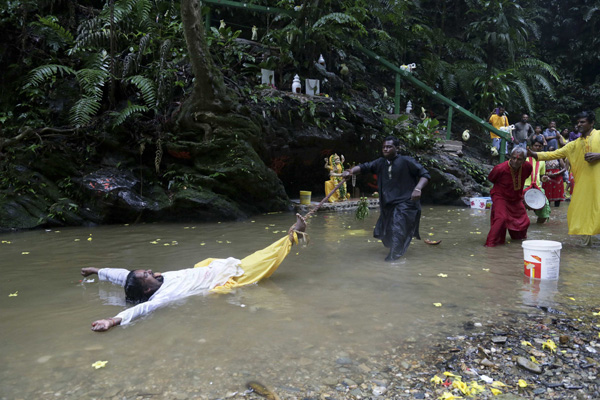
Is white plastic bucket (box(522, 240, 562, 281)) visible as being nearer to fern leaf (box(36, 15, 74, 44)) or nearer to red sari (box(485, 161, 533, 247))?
red sari (box(485, 161, 533, 247))

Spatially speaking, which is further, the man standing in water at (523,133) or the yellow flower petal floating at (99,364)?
the man standing in water at (523,133)

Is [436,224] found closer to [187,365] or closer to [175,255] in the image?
[175,255]

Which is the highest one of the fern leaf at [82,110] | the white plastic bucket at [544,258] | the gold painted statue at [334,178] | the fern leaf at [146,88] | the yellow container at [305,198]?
the fern leaf at [146,88]

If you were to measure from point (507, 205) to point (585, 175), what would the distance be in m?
1.19

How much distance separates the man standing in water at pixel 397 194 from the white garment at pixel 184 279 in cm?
235

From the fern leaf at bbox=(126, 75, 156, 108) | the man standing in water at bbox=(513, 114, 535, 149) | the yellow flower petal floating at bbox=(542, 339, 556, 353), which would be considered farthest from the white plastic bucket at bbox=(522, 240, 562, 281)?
the man standing in water at bbox=(513, 114, 535, 149)

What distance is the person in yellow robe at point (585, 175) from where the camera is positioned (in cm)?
650

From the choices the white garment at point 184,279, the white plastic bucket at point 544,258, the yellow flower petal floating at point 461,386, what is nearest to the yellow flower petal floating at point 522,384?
the yellow flower petal floating at point 461,386

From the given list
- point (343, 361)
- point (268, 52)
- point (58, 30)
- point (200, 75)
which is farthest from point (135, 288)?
point (268, 52)

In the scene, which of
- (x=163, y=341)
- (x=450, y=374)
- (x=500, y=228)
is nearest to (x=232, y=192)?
(x=500, y=228)

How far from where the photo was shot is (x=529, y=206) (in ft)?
27.9

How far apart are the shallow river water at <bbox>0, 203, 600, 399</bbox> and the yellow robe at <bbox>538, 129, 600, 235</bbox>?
39 cm

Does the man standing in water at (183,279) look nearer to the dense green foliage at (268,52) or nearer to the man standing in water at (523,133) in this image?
the dense green foliage at (268,52)

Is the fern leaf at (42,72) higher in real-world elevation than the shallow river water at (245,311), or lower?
higher
